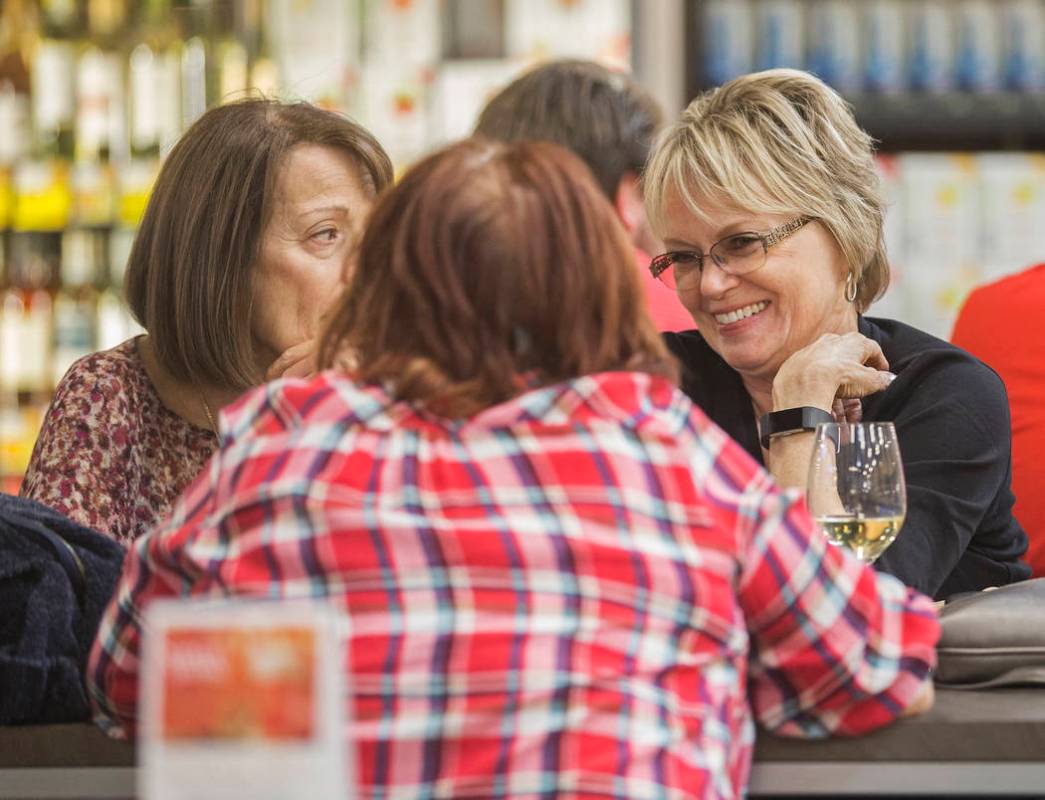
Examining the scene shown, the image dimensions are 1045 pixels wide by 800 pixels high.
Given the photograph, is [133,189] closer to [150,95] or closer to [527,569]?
[150,95]

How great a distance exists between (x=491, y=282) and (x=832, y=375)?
0.82m

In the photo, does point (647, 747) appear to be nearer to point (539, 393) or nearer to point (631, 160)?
point (539, 393)

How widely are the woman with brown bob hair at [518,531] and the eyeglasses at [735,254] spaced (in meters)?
0.81

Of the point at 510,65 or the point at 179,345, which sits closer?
the point at 179,345

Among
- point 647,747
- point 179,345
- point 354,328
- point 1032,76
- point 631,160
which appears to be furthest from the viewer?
point 1032,76

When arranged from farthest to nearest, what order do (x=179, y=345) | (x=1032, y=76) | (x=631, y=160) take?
(x=1032, y=76)
(x=631, y=160)
(x=179, y=345)

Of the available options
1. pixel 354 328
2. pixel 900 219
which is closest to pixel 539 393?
pixel 354 328

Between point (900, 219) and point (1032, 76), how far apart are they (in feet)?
1.68

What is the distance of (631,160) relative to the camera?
122 inches

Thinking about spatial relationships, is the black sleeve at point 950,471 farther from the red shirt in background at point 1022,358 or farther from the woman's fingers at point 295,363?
the woman's fingers at point 295,363

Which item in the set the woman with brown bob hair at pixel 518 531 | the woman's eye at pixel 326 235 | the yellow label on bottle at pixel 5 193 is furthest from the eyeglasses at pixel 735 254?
the yellow label on bottle at pixel 5 193

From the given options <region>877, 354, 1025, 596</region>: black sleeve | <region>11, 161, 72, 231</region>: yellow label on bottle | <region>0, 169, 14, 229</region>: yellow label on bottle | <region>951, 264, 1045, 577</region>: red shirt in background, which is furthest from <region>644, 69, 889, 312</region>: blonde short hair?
<region>0, 169, 14, 229</region>: yellow label on bottle

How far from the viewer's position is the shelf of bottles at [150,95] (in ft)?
13.4

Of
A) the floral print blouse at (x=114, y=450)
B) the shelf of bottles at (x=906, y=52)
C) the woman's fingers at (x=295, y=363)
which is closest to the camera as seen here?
the floral print blouse at (x=114, y=450)
